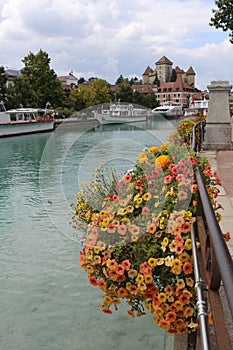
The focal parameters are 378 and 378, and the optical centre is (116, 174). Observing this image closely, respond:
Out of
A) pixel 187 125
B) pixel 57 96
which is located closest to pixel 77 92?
pixel 57 96

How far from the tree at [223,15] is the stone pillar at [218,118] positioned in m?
10.1

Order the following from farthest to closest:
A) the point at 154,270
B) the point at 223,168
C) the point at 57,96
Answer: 1. the point at 57,96
2. the point at 223,168
3. the point at 154,270

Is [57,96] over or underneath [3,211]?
over

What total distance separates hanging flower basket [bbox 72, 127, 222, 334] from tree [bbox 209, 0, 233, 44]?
61.5 ft

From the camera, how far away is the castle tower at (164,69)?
149238 mm

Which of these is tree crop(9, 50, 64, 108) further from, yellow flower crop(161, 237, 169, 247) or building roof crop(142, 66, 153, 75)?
building roof crop(142, 66, 153, 75)

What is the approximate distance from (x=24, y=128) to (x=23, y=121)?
75 cm

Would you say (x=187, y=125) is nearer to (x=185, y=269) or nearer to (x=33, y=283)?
A: (x=33, y=283)

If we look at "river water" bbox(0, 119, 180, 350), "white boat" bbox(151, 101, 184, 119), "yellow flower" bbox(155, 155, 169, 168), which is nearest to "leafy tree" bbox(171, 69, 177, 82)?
"white boat" bbox(151, 101, 184, 119)

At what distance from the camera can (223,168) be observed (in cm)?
809

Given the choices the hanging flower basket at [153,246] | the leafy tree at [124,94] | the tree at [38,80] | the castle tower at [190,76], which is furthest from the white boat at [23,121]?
the castle tower at [190,76]

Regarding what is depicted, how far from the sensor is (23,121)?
4041 cm

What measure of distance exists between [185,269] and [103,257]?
0.58 metres

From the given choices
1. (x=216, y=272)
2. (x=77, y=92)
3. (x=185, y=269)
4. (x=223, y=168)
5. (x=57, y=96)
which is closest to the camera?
(x=216, y=272)
